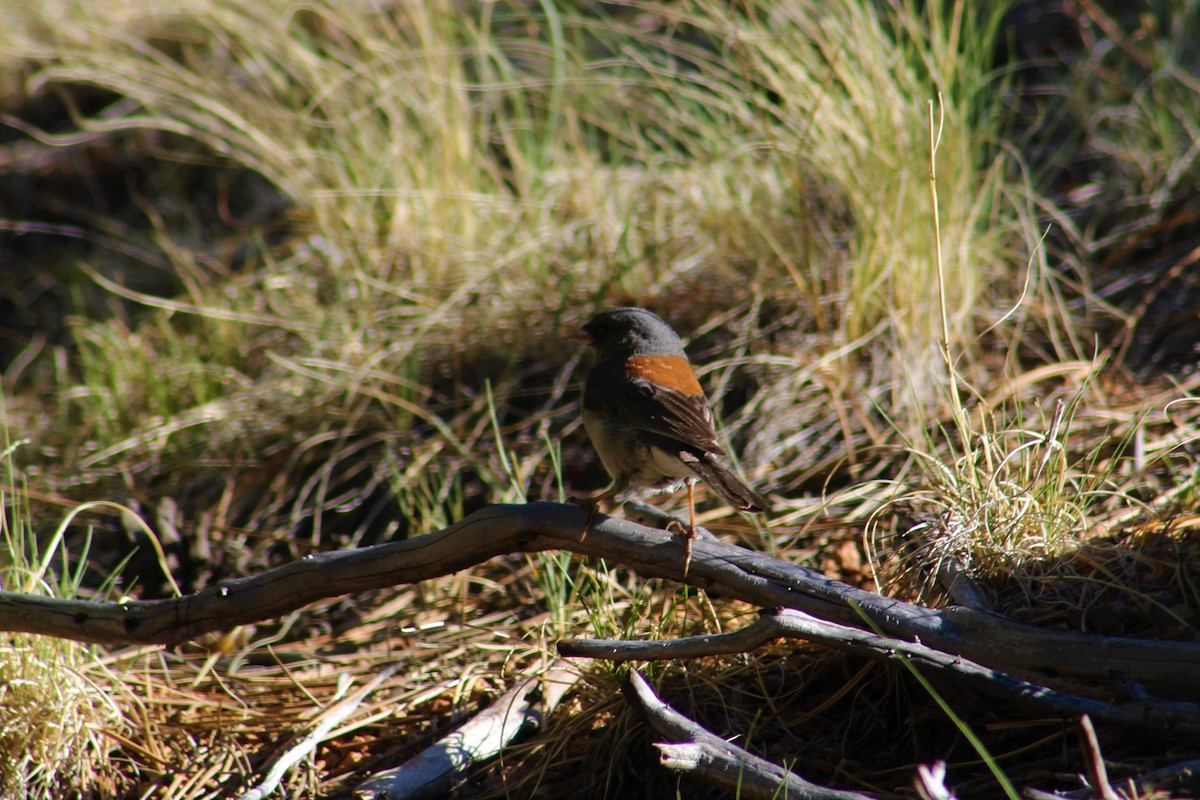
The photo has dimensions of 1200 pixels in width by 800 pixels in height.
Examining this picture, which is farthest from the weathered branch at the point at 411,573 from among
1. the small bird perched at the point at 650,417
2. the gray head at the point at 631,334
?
the gray head at the point at 631,334

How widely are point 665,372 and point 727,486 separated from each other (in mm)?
616

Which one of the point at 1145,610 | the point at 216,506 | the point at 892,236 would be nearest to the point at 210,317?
the point at 216,506

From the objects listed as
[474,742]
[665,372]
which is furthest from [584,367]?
[474,742]

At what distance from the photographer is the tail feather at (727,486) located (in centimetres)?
251

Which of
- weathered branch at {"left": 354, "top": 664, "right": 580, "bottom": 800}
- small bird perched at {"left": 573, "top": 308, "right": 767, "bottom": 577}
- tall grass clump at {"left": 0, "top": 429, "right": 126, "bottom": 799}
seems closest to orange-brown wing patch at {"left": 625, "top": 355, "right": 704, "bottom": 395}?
small bird perched at {"left": 573, "top": 308, "right": 767, "bottom": 577}

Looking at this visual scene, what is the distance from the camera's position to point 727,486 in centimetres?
257

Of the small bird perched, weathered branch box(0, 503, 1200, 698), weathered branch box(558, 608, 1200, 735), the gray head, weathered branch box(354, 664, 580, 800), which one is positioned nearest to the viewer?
weathered branch box(558, 608, 1200, 735)

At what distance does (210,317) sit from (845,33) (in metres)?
2.82

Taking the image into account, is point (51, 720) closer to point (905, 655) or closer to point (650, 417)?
point (650, 417)

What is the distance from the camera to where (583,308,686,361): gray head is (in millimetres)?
3291

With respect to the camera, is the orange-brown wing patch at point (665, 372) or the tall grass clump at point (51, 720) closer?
the tall grass clump at point (51, 720)

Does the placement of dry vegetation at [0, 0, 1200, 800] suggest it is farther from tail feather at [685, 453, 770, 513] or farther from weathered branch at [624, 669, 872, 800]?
tail feather at [685, 453, 770, 513]

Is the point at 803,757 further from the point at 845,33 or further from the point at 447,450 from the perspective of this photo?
the point at 845,33

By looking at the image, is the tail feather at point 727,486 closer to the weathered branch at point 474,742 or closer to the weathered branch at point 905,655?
the weathered branch at point 905,655
